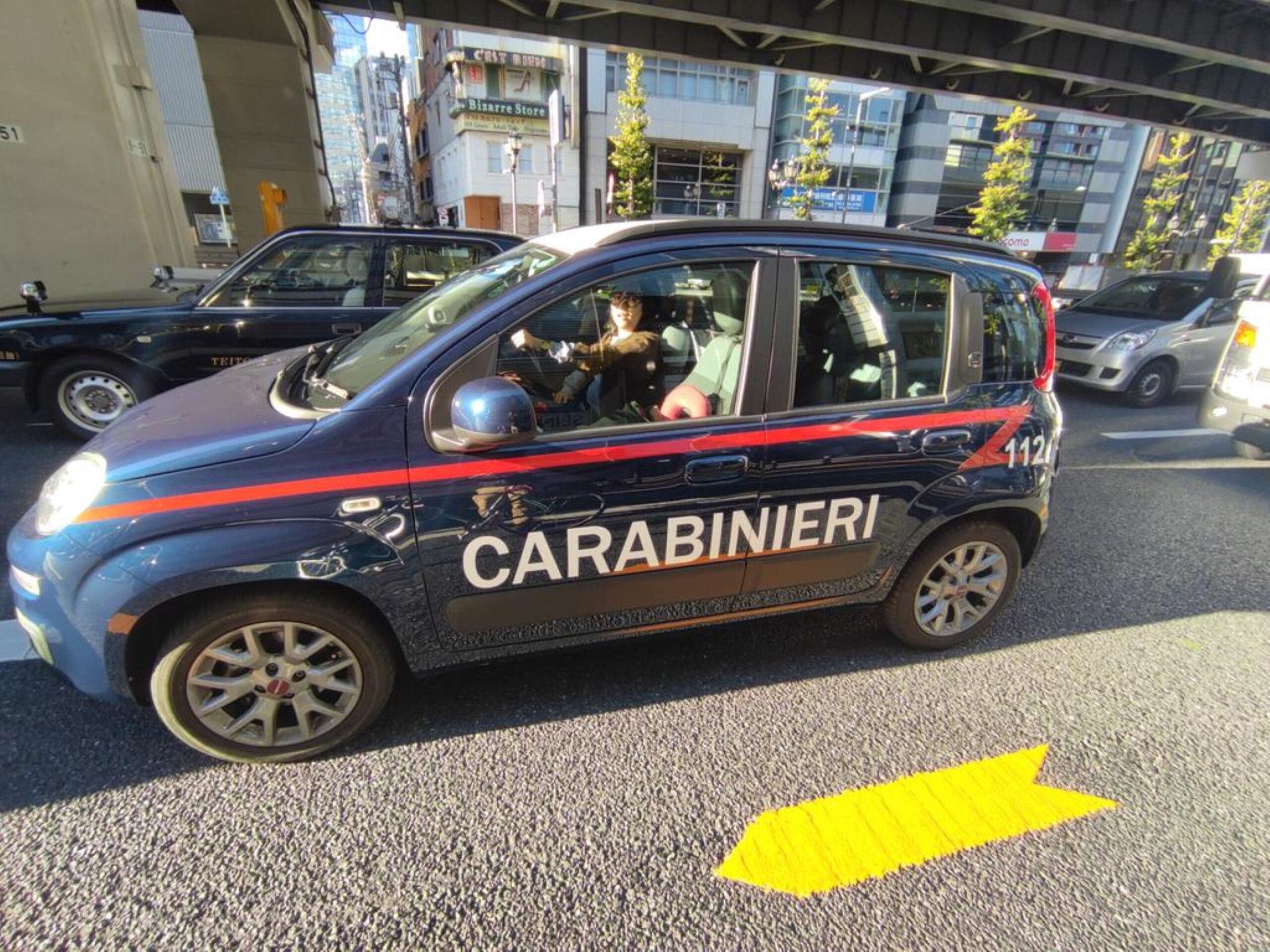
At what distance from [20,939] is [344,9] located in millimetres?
17387

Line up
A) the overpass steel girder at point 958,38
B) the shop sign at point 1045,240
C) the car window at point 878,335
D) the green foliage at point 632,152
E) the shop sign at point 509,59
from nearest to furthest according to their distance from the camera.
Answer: the car window at point 878,335 < the overpass steel girder at point 958,38 < the green foliage at point 632,152 < the shop sign at point 509,59 < the shop sign at point 1045,240

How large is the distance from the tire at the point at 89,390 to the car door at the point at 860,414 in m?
5.21

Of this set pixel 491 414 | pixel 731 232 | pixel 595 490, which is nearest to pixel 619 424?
pixel 595 490

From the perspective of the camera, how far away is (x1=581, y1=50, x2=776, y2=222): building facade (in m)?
35.5

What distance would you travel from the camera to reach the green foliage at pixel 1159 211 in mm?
45344

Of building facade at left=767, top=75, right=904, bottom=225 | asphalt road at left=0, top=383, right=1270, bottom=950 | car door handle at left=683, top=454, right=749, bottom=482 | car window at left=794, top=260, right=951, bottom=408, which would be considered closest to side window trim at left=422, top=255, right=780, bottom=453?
car door handle at left=683, top=454, right=749, bottom=482

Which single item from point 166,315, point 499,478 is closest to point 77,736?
point 499,478

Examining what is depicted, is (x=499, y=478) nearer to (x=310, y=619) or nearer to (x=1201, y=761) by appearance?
(x=310, y=619)

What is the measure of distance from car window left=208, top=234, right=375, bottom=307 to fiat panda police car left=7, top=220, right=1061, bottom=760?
276cm

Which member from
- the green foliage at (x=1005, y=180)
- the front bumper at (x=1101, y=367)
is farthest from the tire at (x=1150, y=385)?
the green foliage at (x=1005, y=180)

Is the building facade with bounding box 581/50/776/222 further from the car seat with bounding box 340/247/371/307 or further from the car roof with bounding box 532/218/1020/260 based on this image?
the car roof with bounding box 532/218/1020/260

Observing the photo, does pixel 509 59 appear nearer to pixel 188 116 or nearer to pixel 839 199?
pixel 188 116

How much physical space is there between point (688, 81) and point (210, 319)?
38683 millimetres

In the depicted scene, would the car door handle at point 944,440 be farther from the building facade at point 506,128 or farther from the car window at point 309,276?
the building facade at point 506,128
